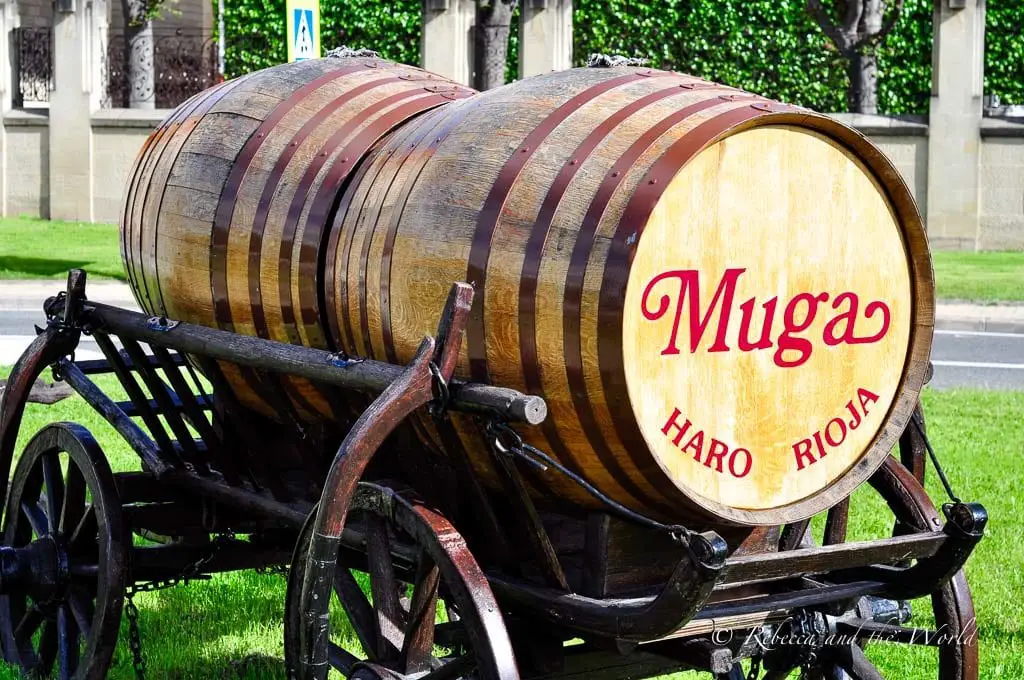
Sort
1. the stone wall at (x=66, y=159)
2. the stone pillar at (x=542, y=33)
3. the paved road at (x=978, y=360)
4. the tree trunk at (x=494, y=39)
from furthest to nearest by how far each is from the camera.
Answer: the stone wall at (x=66, y=159) < the stone pillar at (x=542, y=33) < the tree trunk at (x=494, y=39) < the paved road at (x=978, y=360)

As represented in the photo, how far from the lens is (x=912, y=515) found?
3.77 metres

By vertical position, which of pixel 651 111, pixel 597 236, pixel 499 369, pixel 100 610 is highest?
pixel 651 111

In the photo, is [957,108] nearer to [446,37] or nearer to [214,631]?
[446,37]

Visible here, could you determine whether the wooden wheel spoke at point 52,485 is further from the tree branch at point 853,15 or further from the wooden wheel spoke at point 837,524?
the tree branch at point 853,15

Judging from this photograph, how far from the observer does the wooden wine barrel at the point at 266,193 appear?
3908 millimetres

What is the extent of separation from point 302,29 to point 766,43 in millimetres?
10225

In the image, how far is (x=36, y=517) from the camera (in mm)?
4742

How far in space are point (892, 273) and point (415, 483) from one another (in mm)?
1226

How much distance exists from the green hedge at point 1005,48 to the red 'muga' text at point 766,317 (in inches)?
700

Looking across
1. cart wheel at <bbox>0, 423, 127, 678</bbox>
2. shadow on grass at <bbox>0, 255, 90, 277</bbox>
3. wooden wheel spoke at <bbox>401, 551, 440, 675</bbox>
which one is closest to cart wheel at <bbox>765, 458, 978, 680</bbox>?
wooden wheel spoke at <bbox>401, 551, 440, 675</bbox>

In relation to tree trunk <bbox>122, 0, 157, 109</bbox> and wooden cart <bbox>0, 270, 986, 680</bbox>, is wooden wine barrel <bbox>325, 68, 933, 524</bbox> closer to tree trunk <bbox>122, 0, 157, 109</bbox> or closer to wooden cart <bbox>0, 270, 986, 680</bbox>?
wooden cart <bbox>0, 270, 986, 680</bbox>

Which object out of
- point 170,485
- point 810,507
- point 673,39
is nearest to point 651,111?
point 810,507

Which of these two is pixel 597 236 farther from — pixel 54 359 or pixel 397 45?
pixel 397 45

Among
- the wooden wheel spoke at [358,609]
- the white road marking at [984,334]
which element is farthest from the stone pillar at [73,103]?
the wooden wheel spoke at [358,609]
